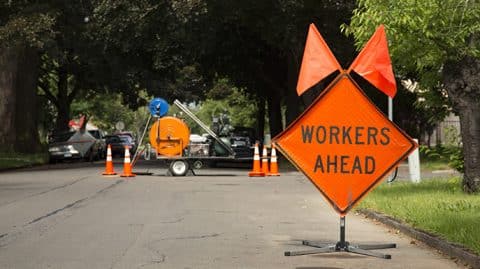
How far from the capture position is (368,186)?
8820 mm

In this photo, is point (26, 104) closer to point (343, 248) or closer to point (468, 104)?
point (468, 104)

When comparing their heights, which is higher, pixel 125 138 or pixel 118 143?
pixel 125 138

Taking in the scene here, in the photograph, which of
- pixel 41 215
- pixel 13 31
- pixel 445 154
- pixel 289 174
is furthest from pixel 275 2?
pixel 41 215

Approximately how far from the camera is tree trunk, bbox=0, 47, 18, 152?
33812mm

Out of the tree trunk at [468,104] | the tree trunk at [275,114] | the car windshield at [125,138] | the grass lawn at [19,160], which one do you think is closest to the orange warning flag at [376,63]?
the tree trunk at [468,104]

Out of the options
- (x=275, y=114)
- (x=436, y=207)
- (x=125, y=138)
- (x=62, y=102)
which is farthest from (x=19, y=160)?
(x=62, y=102)

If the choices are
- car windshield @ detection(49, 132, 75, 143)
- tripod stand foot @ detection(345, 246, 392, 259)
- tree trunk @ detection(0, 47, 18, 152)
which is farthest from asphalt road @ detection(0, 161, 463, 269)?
car windshield @ detection(49, 132, 75, 143)

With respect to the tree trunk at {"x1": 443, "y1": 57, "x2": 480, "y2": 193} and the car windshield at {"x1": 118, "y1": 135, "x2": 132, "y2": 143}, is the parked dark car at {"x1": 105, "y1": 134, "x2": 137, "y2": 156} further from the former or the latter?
the tree trunk at {"x1": 443, "y1": 57, "x2": 480, "y2": 193}

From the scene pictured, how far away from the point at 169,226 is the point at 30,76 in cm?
2719

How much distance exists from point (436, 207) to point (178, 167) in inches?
490

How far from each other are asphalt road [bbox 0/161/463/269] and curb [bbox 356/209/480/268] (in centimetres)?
12

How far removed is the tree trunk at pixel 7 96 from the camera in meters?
33.8

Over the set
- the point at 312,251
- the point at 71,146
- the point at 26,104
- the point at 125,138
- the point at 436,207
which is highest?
the point at 26,104

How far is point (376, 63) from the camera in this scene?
9.05 m
